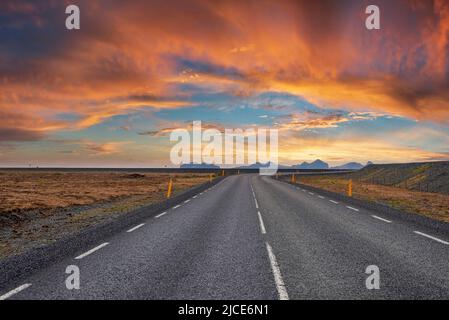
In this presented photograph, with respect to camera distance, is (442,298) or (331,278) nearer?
(442,298)

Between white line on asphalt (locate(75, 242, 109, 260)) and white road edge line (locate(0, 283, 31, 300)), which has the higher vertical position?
white road edge line (locate(0, 283, 31, 300))

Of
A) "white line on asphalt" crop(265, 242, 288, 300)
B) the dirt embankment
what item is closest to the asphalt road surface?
"white line on asphalt" crop(265, 242, 288, 300)

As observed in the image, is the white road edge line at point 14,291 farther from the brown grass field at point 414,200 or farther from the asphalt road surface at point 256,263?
the brown grass field at point 414,200

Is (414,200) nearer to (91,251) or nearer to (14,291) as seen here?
(91,251)

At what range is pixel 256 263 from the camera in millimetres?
6422

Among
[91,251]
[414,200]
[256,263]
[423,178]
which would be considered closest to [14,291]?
[91,251]

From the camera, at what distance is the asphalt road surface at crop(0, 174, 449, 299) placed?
193 inches

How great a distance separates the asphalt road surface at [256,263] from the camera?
4915mm

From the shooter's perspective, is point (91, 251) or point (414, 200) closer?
point (91, 251)

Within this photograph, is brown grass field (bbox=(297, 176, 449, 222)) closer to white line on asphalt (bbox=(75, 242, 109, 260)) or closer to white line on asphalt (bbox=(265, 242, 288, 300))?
white line on asphalt (bbox=(265, 242, 288, 300))

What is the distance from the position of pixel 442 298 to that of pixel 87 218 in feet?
41.0

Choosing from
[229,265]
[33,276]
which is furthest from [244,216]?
[33,276]
